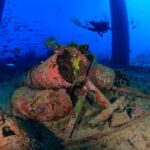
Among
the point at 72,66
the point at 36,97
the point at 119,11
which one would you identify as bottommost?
the point at 36,97

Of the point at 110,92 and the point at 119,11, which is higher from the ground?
the point at 119,11

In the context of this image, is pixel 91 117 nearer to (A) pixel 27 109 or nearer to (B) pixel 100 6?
(A) pixel 27 109

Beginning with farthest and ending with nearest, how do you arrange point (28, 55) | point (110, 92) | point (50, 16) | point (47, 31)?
point (50, 16) → point (47, 31) → point (28, 55) → point (110, 92)

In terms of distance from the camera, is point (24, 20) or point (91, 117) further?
point (24, 20)

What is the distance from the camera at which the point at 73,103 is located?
18.3ft

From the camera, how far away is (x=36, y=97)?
17.2 ft

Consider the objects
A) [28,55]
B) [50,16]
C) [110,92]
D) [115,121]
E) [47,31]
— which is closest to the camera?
[115,121]

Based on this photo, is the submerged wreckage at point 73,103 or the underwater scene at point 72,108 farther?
the submerged wreckage at point 73,103

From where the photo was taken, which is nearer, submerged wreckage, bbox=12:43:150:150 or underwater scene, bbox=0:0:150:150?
underwater scene, bbox=0:0:150:150

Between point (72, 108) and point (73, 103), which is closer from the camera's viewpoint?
point (72, 108)

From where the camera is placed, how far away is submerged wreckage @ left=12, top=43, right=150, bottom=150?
4684 millimetres

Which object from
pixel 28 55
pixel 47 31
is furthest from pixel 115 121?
pixel 47 31

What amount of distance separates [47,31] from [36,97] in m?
45.3

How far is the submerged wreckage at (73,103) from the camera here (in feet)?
15.4
